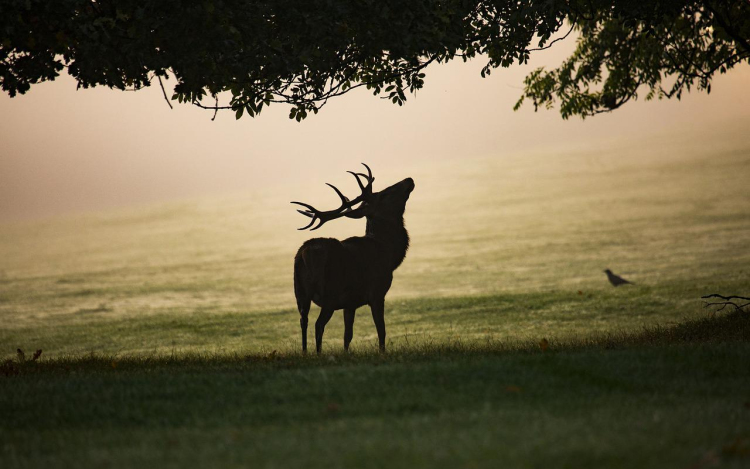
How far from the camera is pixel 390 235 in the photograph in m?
13.9

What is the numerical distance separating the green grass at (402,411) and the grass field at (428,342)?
0.12 feet

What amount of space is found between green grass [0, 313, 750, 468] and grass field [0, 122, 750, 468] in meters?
0.04

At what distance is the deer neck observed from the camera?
1383cm

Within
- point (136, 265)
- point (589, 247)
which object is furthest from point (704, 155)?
point (136, 265)

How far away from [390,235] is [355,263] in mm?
1084

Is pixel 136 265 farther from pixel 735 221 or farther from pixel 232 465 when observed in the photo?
pixel 232 465

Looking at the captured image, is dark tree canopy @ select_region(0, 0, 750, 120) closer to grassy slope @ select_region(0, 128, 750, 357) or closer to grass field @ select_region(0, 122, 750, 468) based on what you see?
grass field @ select_region(0, 122, 750, 468)

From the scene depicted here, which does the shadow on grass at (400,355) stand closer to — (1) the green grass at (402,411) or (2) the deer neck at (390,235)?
(1) the green grass at (402,411)

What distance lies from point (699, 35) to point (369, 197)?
34.8ft

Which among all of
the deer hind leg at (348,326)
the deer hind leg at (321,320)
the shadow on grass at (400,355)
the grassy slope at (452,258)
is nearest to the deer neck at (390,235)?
the deer hind leg at (348,326)

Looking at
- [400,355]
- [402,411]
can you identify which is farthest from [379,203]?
[402,411]

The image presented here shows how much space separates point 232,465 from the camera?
21.5 feet

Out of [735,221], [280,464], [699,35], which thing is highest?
[699,35]

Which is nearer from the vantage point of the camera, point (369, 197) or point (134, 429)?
point (134, 429)
